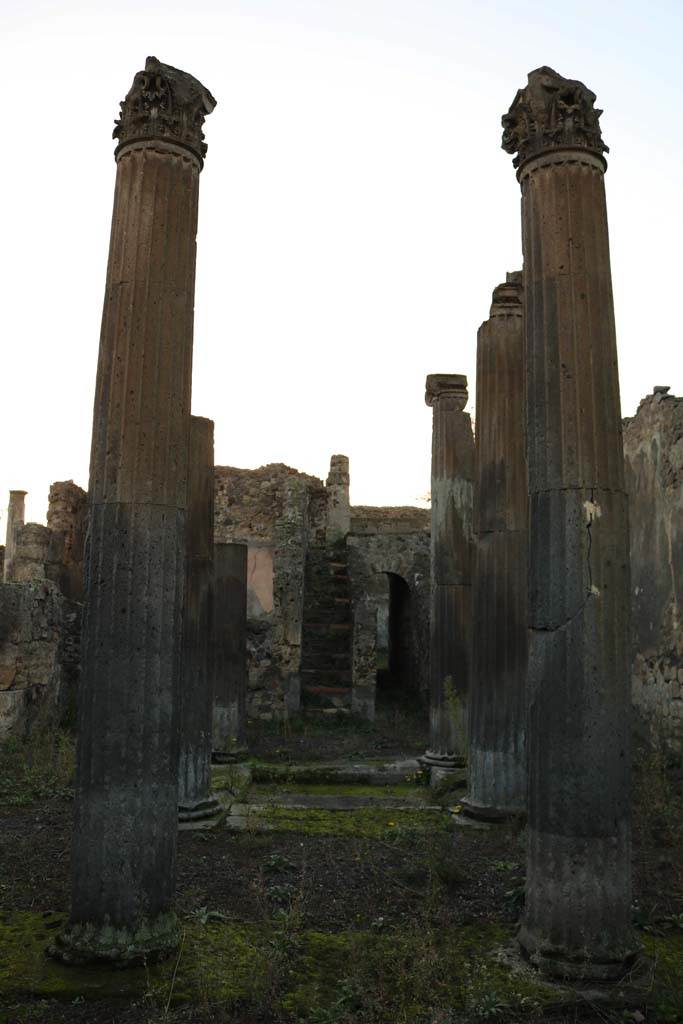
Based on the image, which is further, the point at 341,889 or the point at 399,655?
the point at 399,655

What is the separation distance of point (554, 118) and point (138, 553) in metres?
3.40

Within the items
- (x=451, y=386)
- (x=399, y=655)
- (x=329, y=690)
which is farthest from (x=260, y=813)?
(x=399, y=655)

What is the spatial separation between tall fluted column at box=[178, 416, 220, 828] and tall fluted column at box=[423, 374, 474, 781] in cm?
306

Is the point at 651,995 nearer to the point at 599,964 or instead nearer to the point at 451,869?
the point at 599,964

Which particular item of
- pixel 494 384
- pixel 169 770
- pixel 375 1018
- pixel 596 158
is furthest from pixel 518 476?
pixel 375 1018

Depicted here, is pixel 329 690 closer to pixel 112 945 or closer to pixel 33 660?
pixel 33 660

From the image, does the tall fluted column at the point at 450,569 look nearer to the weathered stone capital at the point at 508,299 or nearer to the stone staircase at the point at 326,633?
the weathered stone capital at the point at 508,299

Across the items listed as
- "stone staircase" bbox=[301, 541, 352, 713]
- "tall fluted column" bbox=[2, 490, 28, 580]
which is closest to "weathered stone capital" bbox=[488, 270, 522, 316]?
"stone staircase" bbox=[301, 541, 352, 713]

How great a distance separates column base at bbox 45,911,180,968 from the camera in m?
4.06

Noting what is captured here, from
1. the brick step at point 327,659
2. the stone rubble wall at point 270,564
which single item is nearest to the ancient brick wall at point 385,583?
the brick step at point 327,659

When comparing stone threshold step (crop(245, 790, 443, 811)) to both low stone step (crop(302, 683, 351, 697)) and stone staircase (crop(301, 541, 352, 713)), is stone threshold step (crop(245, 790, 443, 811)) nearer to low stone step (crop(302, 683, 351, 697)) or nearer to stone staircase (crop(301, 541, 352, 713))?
stone staircase (crop(301, 541, 352, 713))

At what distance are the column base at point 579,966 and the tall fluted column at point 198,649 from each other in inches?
156

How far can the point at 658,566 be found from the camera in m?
10.7

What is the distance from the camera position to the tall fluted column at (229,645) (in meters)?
10.9
